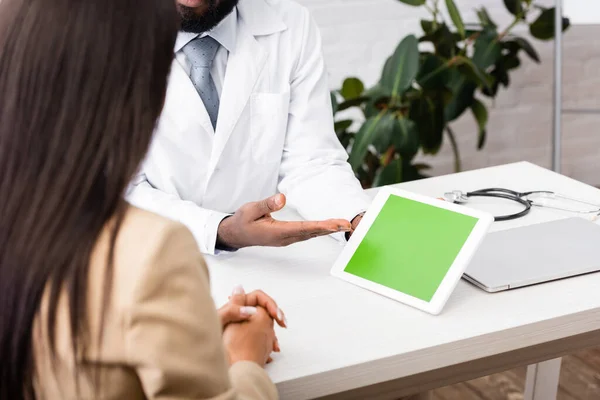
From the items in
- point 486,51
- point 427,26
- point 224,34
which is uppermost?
point 224,34

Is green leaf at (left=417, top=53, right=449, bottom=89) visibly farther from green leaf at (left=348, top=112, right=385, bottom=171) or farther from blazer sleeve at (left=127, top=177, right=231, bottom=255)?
blazer sleeve at (left=127, top=177, right=231, bottom=255)

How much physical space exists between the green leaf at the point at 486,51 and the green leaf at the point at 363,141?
1.75 feet

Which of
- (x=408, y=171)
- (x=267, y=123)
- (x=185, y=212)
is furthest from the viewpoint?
(x=408, y=171)

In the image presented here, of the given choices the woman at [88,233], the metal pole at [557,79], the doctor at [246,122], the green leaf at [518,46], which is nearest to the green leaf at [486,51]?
the green leaf at [518,46]

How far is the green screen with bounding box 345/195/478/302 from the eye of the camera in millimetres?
1213

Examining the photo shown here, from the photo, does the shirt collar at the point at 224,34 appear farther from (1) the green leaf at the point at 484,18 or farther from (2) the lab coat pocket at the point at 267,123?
(1) the green leaf at the point at 484,18

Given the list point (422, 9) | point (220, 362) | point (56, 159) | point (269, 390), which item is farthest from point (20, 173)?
point (422, 9)

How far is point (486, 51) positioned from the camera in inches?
116

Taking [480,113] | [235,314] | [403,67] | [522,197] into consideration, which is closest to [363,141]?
[403,67]

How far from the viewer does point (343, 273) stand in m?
1.28

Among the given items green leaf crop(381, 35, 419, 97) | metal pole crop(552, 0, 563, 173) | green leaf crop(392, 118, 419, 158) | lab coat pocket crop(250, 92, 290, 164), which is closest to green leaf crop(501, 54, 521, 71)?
metal pole crop(552, 0, 563, 173)

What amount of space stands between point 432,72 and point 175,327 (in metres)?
2.25

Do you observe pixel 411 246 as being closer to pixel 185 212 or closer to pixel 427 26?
pixel 185 212

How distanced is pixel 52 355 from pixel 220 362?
16cm
